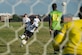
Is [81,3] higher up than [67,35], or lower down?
higher up

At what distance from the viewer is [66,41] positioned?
332 cm

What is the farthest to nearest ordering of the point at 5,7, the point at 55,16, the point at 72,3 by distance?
the point at 55,16 → the point at 5,7 → the point at 72,3

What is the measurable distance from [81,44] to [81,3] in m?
0.42

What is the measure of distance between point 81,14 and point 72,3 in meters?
0.21

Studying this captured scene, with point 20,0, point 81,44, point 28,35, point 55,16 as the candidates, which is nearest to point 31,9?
point 20,0

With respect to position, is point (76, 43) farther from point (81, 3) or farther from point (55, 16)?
point (55, 16)

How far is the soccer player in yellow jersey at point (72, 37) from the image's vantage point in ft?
10.6

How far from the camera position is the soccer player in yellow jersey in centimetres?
323

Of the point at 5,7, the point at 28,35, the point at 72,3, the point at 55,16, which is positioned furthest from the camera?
the point at 28,35

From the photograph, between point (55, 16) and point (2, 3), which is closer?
point (2, 3)

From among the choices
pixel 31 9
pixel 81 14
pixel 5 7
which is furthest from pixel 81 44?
pixel 5 7

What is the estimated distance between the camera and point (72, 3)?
3123mm

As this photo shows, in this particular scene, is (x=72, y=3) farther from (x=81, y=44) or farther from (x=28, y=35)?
(x=28, y=35)

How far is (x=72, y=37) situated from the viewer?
10.8ft
